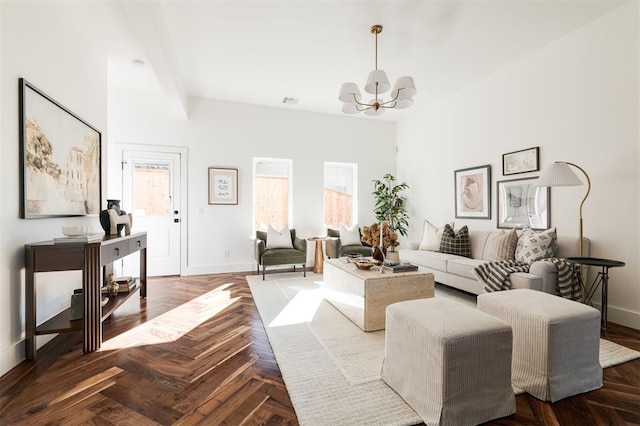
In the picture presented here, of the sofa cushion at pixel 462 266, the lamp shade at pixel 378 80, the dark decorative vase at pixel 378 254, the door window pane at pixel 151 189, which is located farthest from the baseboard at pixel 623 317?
the door window pane at pixel 151 189

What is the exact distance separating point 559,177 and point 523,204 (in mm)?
1003

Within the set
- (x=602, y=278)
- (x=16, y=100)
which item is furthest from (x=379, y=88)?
(x=16, y=100)

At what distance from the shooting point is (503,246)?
3.60m

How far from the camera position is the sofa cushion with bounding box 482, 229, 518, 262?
3.54 metres

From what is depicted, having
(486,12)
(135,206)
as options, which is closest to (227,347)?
(135,206)

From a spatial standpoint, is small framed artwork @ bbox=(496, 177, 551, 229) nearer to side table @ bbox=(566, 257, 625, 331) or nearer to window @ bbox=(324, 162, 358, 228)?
side table @ bbox=(566, 257, 625, 331)

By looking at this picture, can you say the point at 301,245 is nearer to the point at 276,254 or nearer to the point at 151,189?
the point at 276,254

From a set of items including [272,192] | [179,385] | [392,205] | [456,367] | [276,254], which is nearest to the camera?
[456,367]

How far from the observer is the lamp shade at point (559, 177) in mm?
2930

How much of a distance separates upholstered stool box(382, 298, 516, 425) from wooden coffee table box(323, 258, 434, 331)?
0.99m

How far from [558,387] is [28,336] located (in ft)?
11.3

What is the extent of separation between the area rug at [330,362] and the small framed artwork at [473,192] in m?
1.50

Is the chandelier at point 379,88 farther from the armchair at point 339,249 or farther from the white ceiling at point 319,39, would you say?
the armchair at point 339,249

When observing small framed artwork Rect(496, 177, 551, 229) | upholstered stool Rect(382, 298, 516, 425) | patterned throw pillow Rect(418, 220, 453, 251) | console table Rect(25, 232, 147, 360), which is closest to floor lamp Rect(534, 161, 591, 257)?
small framed artwork Rect(496, 177, 551, 229)
